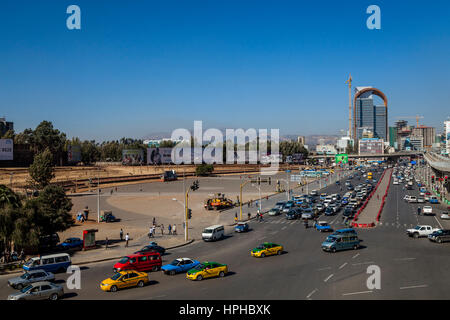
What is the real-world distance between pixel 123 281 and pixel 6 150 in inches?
5080

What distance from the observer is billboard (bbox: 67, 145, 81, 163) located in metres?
151

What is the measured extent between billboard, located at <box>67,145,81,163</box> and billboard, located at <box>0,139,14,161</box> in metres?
22.8

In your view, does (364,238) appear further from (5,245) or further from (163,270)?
(5,245)

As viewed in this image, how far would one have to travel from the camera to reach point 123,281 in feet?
75.8

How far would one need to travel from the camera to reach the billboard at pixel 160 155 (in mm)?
169875

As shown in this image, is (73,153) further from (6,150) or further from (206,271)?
(206,271)

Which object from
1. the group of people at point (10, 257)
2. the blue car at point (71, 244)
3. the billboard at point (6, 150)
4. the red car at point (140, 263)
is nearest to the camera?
the red car at point (140, 263)

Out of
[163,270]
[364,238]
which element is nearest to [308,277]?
[163,270]

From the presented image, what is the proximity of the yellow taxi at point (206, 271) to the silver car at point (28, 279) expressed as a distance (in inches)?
369

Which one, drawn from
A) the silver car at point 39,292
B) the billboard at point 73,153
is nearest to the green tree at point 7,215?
the silver car at point 39,292

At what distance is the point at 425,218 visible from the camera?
54.2 metres

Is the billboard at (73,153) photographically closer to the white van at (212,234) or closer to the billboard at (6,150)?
the billboard at (6,150)

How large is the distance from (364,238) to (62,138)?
5760 inches

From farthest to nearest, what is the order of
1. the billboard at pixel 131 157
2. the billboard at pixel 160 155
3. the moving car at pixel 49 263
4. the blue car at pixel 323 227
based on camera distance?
1. the billboard at pixel 160 155
2. the billboard at pixel 131 157
3. the blue car at pixel 323 227
4. the moving car at pixel 49 263
